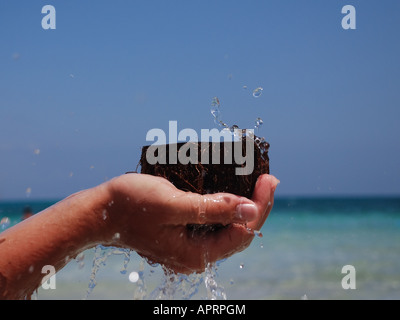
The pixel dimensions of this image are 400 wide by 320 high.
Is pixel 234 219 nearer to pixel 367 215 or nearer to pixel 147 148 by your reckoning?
pixel 147 148

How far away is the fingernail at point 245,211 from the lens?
6.80 ft

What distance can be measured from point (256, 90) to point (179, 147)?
103 centimetres

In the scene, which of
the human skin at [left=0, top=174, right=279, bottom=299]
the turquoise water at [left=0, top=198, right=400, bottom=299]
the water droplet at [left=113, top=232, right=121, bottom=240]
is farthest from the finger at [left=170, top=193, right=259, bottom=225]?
the turquoise water at [left=0, top=198, right=400, bottom=299]

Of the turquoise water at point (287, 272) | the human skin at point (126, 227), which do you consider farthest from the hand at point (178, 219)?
the turquoise water at point (287, 272)

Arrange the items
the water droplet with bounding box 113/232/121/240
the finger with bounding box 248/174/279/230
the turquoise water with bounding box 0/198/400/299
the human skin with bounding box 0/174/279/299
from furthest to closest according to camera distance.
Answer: the turquoise water with bounding box 0/198/400/299
the finger with bounding box 248/174/279/230
the water droplet with bounding box 113/232/121/240
the human skin with bounding box 0/174/279/299

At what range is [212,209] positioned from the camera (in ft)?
6.72

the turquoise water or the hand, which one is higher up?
the hand

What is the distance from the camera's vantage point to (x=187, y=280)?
2529 millimetres

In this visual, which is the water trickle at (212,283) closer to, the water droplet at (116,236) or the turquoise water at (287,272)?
the turquoise water at (287,272)

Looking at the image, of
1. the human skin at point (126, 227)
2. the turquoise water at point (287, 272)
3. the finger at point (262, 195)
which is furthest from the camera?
the turquoise water at point (287, 272)

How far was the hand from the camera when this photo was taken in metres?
2.04

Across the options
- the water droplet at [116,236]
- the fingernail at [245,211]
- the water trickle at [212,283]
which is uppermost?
the fingernail at [245,211]

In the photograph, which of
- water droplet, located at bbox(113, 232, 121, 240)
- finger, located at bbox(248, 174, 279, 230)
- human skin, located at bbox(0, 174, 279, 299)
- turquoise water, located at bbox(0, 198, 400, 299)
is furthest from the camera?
turquoise water, located at bbox(0, 198, 400, 299)

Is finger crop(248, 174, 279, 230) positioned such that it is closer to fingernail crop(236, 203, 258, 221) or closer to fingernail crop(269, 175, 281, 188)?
fingernail crop(269, 175, 281, 188)
